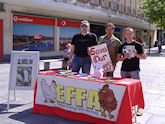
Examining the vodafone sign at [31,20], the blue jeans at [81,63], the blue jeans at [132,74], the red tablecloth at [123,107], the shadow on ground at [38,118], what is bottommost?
the shadow on ground at [38,118]

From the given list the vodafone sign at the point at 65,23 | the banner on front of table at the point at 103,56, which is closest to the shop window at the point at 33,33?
the vodafone sign at the point at 65,23

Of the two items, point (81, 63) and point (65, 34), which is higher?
point (65, 34)

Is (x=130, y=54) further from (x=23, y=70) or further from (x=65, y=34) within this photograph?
(x=65, y=34)

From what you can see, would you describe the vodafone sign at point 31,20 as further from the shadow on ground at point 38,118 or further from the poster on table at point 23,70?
the shadow on ground at point 38,118

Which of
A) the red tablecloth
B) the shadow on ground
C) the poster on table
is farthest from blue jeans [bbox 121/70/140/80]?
the poster on table

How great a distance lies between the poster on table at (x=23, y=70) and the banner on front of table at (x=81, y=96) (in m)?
0.43

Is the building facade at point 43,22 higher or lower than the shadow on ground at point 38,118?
higher

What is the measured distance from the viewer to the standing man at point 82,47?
18.0 feet

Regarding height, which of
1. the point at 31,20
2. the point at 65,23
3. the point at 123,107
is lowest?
the point at 123,107

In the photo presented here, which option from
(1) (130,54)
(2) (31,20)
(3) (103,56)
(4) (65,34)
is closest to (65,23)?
(4) (65,34)

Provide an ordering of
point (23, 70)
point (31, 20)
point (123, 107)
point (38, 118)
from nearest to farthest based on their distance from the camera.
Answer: point (123, 107), point (38, 118), point (23, 70), point (31, 20)

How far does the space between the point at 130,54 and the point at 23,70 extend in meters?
2.35

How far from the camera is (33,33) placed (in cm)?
1798

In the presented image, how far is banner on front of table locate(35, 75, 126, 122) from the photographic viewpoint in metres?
4.16
